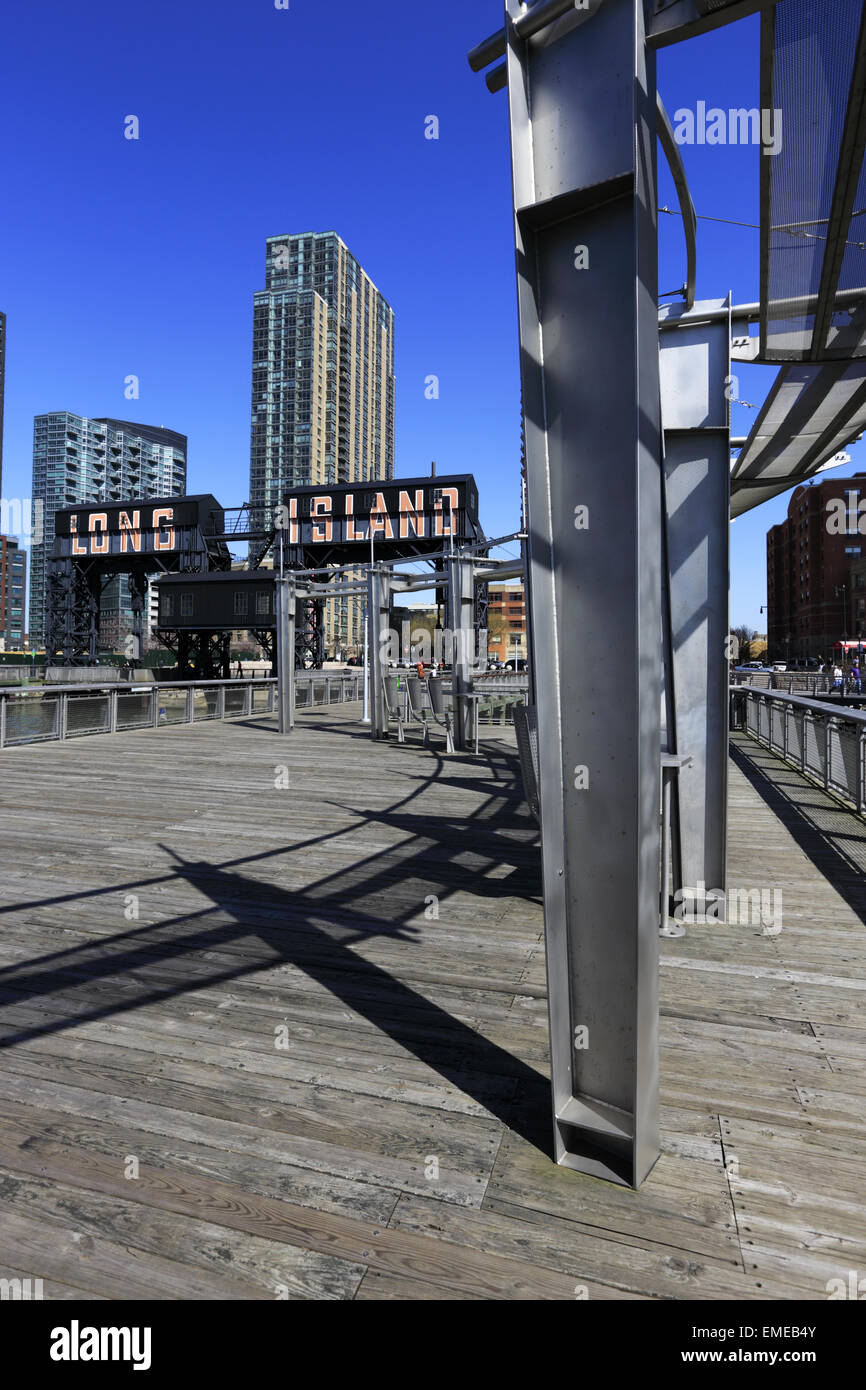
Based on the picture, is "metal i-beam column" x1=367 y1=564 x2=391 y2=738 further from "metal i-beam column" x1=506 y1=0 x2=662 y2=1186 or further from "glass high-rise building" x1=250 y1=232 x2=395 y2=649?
"glass high-rise building" x1=250 y1=232 x2=395 y2=649

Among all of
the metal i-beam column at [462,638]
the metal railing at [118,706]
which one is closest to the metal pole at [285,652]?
the metal railing at [118,706]

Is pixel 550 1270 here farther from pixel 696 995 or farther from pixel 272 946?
pixel 272 946

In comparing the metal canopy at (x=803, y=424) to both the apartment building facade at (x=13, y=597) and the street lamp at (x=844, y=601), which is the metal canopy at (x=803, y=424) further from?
the apartment building facade at (x=13, y=597)

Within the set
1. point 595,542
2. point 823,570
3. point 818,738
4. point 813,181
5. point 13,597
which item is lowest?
point 818,738

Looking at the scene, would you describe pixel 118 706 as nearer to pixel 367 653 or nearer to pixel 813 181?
pixel 367 653

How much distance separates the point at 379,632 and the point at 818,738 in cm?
889

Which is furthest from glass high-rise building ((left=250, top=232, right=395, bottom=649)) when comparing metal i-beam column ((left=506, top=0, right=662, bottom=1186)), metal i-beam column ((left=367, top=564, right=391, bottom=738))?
metal i-beam column ((left=506, top=0, right=662, bottom=1186))

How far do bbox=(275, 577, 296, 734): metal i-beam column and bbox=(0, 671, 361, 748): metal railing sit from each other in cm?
233

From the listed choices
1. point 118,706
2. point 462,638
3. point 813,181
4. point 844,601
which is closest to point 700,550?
point 813,181

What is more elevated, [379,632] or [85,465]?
[85,465]

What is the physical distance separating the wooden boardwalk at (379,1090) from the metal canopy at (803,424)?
4.05 meters

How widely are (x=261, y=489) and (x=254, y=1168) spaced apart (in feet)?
515

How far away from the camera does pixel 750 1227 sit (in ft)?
6.86

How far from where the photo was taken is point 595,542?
7.73 feet
